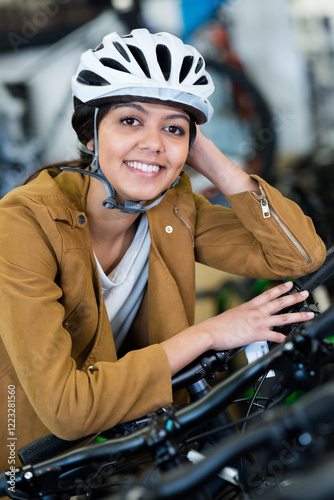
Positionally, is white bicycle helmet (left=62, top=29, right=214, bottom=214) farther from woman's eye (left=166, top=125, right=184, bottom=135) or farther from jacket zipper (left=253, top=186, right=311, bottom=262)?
jacket zipper (left=253, top=186, right=311, bottom=262)

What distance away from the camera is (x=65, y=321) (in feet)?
4.85

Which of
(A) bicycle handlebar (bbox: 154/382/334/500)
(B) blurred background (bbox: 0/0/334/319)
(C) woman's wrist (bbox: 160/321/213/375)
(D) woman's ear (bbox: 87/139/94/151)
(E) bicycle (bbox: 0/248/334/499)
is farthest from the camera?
(B) blurred background (bbox: 0/0/334/319)

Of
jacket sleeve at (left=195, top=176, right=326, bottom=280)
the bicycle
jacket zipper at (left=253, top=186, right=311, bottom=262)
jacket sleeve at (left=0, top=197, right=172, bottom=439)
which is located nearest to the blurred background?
jacket sleeve at (left=195, top=176, right=326, bottom=280)

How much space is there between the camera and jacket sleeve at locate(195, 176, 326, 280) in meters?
1.62

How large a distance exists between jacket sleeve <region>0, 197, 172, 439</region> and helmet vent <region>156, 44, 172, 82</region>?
0.55 metres

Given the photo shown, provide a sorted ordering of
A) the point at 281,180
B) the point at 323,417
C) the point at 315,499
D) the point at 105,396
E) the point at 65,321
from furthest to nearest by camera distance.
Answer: the point at 281,180 → the point at 65,321 → the point at 105,396 → the point at 323,417 → the point at 315,499

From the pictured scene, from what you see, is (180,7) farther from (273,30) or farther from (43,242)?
(43,242)

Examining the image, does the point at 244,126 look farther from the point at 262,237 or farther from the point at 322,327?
the point at 322,327

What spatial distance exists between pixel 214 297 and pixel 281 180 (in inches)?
42.7

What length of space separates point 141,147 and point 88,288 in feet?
1.28

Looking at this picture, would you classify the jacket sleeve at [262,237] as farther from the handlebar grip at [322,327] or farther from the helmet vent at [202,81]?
the handlebar grip at [322,327]

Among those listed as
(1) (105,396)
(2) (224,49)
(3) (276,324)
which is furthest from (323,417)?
(2) (224,49)

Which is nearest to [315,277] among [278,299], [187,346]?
[278,299]

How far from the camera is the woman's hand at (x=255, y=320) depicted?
4.53 ft
